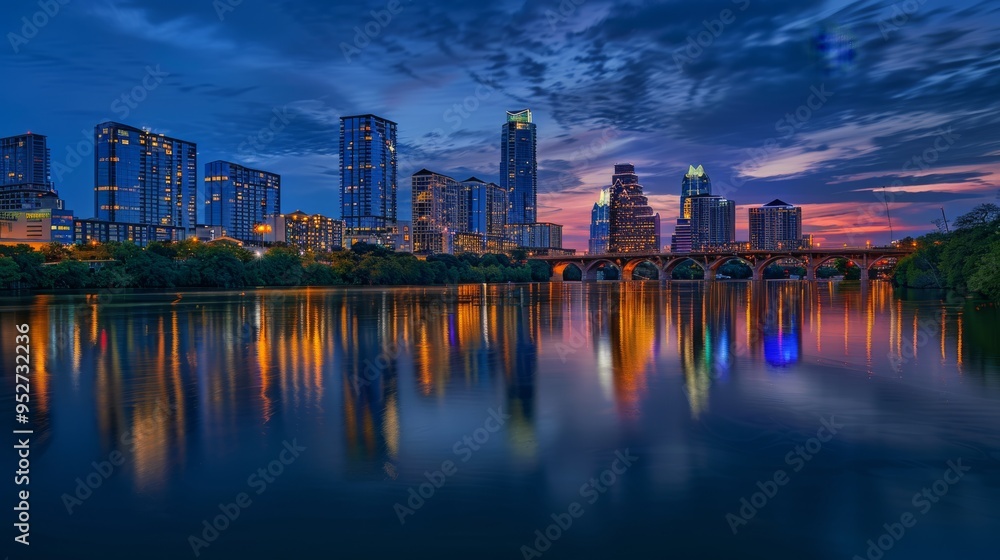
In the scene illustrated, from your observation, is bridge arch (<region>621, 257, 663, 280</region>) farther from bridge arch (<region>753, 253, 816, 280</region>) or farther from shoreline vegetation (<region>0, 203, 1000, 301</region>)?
shoreline vegetation (<region>0, 203, 1000, 301</region>)

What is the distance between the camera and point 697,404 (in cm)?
1548

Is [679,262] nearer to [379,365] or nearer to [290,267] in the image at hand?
[290,267]

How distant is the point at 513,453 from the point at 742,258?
168 m

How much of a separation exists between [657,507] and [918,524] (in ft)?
11.9

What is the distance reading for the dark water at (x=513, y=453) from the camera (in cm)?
835

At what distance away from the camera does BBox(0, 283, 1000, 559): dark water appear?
8352mm

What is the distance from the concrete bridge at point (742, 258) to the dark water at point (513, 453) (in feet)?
421

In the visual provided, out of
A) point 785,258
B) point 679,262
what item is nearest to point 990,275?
point 785,258

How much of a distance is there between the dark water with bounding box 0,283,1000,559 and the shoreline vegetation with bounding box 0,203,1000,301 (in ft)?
124

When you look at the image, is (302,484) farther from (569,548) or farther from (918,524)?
(918,524)

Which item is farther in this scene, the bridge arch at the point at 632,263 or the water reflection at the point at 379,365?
the bridge arch at the point at 632,263

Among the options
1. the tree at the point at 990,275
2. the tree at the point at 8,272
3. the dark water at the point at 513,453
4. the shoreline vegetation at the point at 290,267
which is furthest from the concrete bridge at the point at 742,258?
the dark water at the point at 513,453

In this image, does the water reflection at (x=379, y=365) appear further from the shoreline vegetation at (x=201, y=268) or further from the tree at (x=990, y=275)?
the shoreline vegetation at (x=201, y=268)

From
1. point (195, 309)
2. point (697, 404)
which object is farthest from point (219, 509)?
point (195, 309)
